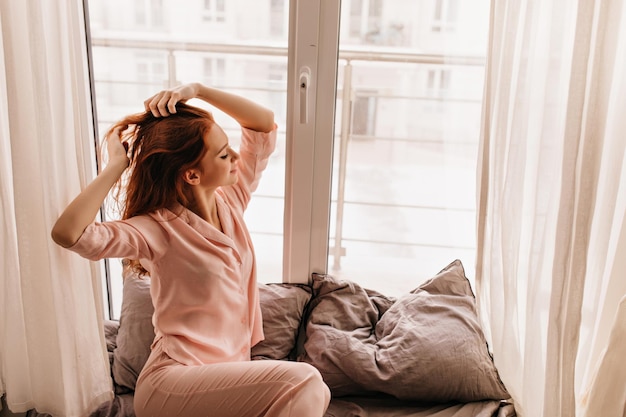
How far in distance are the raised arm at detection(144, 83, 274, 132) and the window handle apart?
0.16m

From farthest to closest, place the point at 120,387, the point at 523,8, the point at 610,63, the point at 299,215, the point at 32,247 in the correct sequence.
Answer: the point at 299,215 < the point at 120,387 < the point at 32,247 < the point at 523,8 < the point at 610,63

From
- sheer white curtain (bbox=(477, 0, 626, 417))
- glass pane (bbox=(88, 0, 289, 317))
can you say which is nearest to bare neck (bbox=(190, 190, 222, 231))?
glass pane (bbox=(88, 0, 289, 317))

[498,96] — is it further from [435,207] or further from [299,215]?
[299,215]

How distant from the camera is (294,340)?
1.82m

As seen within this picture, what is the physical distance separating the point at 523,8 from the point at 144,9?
1034mm

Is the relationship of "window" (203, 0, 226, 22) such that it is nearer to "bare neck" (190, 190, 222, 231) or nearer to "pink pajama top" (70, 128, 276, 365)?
"pink pajama top" (70, 128, 276, 365)

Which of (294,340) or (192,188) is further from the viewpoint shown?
(294,340)

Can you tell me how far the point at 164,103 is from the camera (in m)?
1.38

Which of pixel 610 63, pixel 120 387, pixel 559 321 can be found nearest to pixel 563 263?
pixel 559 321

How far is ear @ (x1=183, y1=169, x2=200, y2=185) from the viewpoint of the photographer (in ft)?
4.69

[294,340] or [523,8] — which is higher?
[523,8]

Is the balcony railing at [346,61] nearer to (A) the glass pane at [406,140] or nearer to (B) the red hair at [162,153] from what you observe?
(A) the glass pane at [406,140]

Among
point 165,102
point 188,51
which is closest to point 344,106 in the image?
point 188,51

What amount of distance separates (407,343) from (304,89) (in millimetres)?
760
